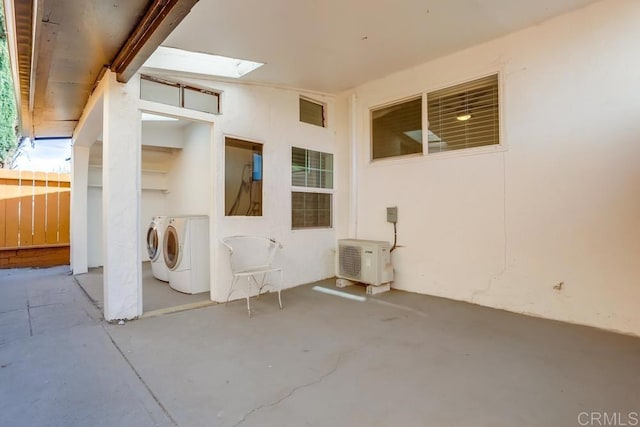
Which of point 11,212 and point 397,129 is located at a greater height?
point 397,129

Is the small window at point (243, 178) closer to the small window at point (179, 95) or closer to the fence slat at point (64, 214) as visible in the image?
the small window at point (179, 95)

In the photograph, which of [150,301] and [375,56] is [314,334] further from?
[375,56]

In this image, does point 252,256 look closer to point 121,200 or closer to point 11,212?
point 121,200

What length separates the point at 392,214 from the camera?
4734 mm

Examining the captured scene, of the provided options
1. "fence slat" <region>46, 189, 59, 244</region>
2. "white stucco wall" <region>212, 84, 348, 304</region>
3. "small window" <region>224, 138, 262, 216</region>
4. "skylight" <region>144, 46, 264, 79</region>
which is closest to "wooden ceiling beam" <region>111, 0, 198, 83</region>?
"skylight" <region>144, 46, 264, 79</region>

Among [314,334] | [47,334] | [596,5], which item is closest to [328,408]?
Answer: [314,334]

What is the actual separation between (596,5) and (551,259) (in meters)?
2.55

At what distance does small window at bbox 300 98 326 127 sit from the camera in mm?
5129

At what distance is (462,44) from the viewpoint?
3861mm

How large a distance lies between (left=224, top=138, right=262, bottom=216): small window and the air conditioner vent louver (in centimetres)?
139

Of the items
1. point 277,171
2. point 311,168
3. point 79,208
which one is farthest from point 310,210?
point 79,208

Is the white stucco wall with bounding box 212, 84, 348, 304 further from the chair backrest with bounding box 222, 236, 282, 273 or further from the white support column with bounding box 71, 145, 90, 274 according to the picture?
the white support column with bounding box 71, 145, 90, 274

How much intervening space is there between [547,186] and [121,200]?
14.8 ft

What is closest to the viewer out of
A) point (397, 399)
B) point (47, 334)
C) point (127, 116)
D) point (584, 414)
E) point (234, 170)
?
point (584, 414)
